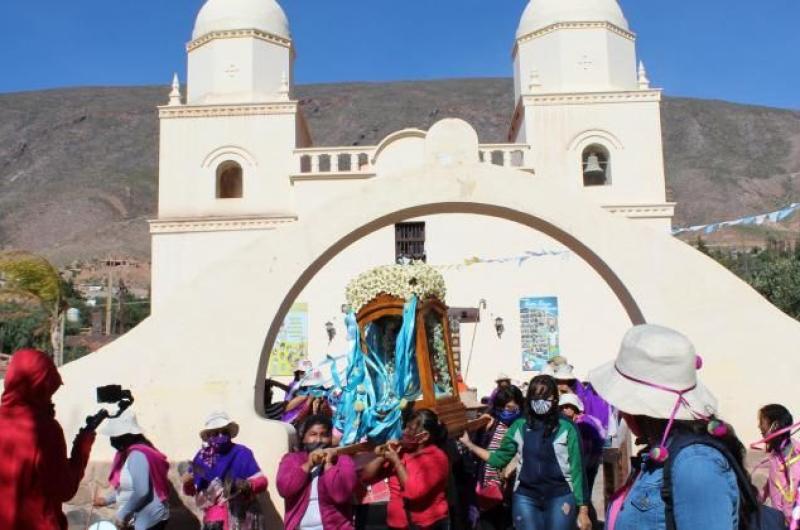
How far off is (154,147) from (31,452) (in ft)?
323

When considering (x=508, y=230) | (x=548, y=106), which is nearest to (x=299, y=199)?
(x=508, y=230)

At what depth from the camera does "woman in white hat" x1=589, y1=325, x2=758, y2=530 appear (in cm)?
210

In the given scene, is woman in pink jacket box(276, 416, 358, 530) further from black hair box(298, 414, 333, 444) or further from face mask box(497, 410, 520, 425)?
face mask box(497, 410, 520, 425)

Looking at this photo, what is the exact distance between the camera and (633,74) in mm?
20438

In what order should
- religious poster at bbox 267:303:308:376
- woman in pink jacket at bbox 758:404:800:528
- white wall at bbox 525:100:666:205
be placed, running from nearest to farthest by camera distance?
woman in pink jacket at bbox 758:404:800:528 → religious poster at bbox 267:303:308:376 → white wall at bbox 525:100:666:205

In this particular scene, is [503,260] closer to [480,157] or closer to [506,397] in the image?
[480,157]

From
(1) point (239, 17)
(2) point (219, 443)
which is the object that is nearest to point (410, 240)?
(1) point (239, 17)

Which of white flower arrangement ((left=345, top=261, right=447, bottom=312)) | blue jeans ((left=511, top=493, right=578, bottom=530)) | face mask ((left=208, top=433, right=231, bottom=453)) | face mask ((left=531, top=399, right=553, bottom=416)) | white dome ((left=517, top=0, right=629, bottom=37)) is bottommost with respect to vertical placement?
blue jeans ((left=511, top=493, right=578, bottom=530))

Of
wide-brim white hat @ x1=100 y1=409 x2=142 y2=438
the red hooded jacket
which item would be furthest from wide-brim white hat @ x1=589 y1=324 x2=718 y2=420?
wide-brim white hat @ x1=100 y1=409 x2=142 y2=438

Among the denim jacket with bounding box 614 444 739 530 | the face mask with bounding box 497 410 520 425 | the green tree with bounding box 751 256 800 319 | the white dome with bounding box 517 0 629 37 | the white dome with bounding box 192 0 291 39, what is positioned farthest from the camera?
the green tree with bounding box 751 256 800 319

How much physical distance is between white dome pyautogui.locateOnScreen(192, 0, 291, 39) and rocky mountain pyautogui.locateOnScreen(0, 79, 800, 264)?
156ft

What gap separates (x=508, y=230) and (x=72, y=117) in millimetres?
100167

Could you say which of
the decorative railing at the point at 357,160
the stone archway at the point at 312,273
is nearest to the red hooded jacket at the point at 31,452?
the stone archway at the point at 312,273

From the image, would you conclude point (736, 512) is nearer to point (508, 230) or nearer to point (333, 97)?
point (508, 230)
